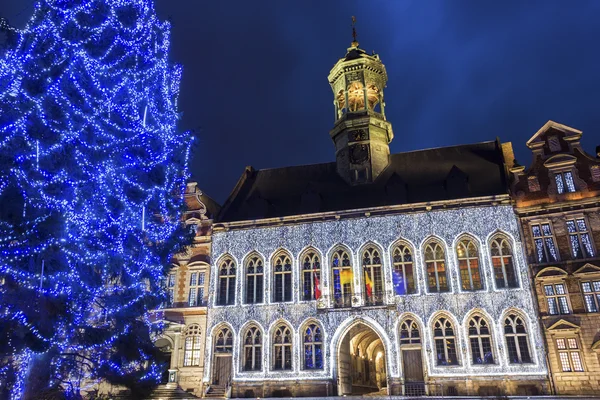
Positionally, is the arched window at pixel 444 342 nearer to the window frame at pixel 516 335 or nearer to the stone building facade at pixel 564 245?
the window frame at pixel 516 335

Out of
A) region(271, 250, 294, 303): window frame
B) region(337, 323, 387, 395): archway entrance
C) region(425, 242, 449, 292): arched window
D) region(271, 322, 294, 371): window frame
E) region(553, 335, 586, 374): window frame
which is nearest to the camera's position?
region(553, 335, 586, 374): window frame

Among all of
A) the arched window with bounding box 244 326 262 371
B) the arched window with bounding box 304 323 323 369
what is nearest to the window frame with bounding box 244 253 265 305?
the arched window with bounding box 244 326 262 371

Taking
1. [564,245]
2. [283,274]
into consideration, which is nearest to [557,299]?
[564,245]

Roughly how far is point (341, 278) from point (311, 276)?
1.67 metres

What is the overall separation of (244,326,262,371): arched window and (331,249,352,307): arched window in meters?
4.66

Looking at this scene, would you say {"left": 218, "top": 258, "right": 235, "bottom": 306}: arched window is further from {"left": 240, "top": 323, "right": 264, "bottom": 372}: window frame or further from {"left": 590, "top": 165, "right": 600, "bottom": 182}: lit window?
{"left": 590, "top": 165, "right": 600, "bottom": 182}: lit window

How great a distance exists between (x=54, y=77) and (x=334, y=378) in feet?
61.3

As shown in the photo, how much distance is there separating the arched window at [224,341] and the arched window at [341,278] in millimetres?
6154

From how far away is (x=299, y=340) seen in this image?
24.7m

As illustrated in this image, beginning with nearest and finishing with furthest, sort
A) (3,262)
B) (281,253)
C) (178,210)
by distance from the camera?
1. (3,262)
2. (178,210)
3. (281,253)

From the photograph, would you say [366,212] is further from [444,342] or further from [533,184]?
[533,184]

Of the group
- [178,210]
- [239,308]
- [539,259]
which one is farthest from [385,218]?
[178,210]

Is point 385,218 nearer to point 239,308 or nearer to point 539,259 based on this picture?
point 539,259

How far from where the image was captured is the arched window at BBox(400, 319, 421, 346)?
23.4 metres
